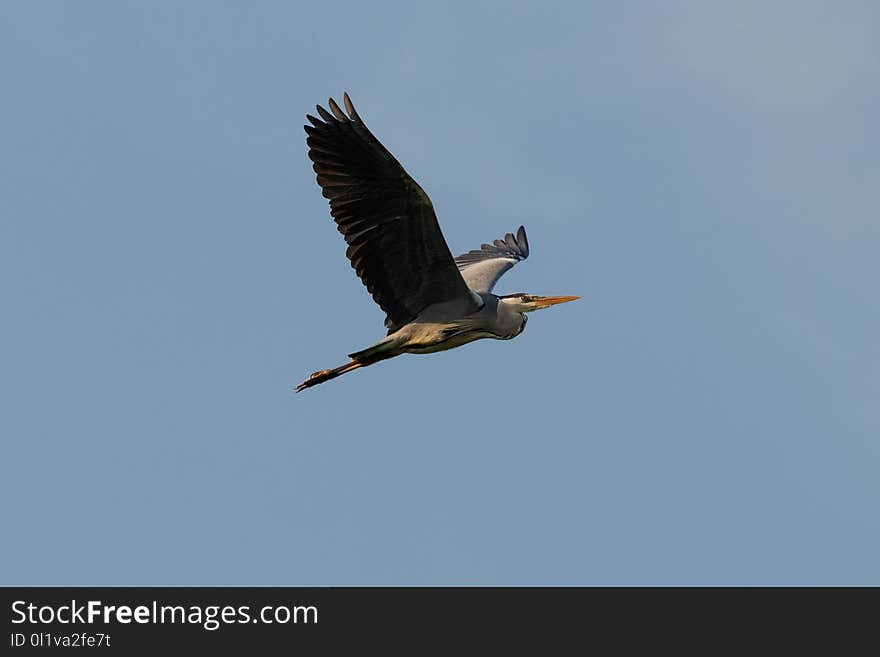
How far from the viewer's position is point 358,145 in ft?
46.2

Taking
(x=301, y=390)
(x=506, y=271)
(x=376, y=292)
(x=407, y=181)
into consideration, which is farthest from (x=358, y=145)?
(x=506, y=271)

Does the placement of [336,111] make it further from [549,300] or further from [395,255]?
[549,300]

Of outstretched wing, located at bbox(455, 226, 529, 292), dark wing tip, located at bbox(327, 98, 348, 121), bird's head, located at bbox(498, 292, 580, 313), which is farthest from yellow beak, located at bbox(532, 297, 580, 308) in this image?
dark wing tip, located at bbox(327, 98, 348, 121)

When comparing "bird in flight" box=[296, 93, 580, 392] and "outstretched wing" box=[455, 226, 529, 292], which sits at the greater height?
"outstretched wing" box=[455, 226, 529, 292]

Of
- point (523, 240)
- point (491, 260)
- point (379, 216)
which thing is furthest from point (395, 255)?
point (523, 240)

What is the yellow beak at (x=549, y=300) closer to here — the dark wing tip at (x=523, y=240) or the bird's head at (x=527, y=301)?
the bird's head at (x=527, y=301)

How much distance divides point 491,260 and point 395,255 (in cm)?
383

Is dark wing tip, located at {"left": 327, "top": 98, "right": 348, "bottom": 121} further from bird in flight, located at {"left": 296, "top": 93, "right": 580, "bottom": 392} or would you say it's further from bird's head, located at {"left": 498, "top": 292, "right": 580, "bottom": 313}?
bird's head, located at {"left": 498, "top": 292, "right": 580, "bottom": 313}

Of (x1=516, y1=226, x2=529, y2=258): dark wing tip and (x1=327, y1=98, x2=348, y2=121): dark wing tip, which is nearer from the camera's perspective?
(x1=327, y1=98, x2=348, y2=121): dark wing tip

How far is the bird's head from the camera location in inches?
615

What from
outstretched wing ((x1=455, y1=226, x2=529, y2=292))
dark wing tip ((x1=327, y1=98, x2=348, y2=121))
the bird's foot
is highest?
outstretched wing ((x1=455, y1=226, x2=529, y2=292))

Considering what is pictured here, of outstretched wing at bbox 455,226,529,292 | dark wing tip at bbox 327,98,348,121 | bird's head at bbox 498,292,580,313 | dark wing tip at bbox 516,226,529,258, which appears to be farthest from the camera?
dark wing tip at bbox 516,226,529,258

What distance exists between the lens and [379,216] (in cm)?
1438
